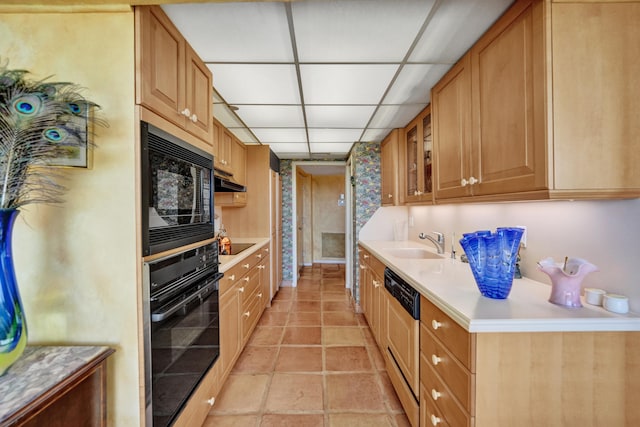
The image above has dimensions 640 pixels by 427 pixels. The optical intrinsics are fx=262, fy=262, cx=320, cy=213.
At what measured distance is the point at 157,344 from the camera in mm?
1134

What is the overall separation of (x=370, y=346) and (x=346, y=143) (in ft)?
8.09

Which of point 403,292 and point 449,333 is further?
point 403,292

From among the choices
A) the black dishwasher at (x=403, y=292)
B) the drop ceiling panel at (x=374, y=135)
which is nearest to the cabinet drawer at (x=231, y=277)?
the black dishwasher at (x=403, y=292)

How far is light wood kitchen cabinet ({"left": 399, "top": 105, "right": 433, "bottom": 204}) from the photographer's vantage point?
7.29 feet

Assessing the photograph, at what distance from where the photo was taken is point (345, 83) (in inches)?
72.2

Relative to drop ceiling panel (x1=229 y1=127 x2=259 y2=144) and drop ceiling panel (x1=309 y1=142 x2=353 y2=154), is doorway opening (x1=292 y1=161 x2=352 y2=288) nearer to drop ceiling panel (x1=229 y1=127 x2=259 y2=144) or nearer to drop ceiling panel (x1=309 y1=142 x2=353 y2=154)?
drop ceiling panel (x1=309 y1=142 x2=353 y2=154)

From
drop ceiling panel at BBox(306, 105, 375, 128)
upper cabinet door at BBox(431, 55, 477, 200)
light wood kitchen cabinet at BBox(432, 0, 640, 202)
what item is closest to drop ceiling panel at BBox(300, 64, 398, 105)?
drop ceiling panel at BBox(306, 105, 375, 128)

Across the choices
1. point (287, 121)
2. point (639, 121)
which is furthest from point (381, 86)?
point (639, 121)

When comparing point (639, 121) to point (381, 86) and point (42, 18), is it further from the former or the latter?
point (42, 18)

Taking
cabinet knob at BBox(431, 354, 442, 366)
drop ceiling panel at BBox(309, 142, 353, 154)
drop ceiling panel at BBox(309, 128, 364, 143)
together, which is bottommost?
cabinet knob at BBox(431, 354, 442, 366)

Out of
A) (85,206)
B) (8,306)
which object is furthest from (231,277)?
(8,306)

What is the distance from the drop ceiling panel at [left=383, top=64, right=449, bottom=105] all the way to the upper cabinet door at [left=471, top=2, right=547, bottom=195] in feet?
0.98

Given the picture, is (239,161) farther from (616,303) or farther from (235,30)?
(616,303)

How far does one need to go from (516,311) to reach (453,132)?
1.11 metres
